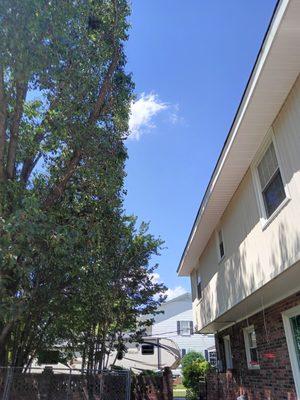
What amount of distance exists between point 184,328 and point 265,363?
105ft

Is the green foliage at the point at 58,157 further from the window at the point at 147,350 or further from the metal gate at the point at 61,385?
the window at the point at 147,350

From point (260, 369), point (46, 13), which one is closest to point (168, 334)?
point (260, 369)

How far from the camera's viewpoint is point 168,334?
1556 inches

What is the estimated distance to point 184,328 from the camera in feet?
131

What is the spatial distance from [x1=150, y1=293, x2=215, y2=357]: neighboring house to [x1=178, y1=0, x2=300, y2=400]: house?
26.5 meters

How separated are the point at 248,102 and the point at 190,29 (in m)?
4.58

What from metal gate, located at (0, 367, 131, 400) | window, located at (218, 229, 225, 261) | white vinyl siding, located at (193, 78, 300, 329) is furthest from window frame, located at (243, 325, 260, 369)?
→ metal gate, located at (0, 367, 131, 400)

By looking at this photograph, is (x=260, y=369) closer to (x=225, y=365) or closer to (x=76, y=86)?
(x=225, y=365)

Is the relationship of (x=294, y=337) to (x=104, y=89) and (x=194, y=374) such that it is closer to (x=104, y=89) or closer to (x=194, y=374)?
(x=104, y=89)

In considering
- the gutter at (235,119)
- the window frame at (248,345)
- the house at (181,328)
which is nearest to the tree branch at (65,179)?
the gutter at (235,119)

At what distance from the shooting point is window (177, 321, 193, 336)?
39500 mm

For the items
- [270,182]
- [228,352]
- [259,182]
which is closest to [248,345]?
[228,352]

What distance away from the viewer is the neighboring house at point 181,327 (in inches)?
1503

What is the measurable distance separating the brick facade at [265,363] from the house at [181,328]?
26.0 meters
